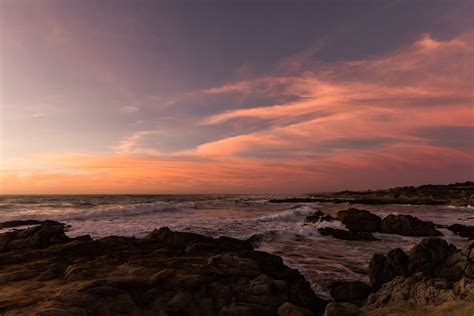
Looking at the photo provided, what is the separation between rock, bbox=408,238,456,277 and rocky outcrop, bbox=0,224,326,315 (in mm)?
3945

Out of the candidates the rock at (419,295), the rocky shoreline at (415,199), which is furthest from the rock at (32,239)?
the rocky shoreline at (415,199)

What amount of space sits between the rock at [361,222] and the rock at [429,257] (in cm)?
1420

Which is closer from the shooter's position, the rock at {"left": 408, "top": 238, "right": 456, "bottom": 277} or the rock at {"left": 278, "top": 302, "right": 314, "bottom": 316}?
the rock at {"left": 278, "top": 302, "right": 314, "bottom": 316}

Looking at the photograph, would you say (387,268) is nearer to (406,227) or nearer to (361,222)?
(406,227)

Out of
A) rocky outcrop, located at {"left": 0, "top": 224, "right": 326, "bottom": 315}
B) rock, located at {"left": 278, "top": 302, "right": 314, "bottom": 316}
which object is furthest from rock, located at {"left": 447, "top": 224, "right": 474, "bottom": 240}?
rock, located at {"left": 278, "top": 302, "right": 314, "bottom": 316}

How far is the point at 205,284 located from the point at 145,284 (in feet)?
5.86

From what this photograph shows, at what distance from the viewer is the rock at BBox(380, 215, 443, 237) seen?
984 inches

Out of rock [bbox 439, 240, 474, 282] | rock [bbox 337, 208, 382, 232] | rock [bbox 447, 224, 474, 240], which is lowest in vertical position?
rock [bbox 447, 224, 474, 240]

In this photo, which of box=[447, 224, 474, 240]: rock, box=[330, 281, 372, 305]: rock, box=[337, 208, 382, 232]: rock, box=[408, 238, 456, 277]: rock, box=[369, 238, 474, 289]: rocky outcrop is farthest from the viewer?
box=[337, 208, 382, 232]: rock

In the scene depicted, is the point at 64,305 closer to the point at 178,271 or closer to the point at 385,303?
the point at 178,271

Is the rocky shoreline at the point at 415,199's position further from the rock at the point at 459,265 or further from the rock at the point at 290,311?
the rock at the point at 290,311

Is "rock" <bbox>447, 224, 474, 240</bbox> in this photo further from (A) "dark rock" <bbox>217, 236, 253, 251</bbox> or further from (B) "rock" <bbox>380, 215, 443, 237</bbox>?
(A) "dark rock" <bbox>217, 236, 253, 251</bbox>

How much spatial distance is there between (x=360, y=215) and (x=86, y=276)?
2485 centimetres

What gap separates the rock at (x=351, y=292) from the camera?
10.7 metres
